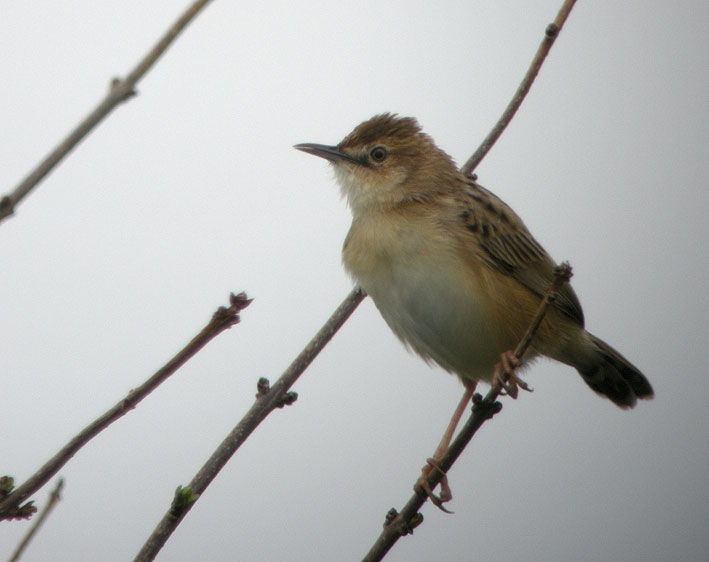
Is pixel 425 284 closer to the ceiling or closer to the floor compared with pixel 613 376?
closer to the floor

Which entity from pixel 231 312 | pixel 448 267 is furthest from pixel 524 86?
pixel 231 312

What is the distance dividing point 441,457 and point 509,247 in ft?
5.23

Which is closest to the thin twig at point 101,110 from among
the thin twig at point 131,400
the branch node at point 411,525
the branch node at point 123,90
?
the branch node at point 123,90

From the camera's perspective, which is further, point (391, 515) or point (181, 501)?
point (391, 515)

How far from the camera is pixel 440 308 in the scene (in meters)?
5.57

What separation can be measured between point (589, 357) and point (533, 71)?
2631 millimetres

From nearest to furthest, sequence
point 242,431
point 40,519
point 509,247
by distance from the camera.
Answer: point 40,519, point 242,431, point 509,247

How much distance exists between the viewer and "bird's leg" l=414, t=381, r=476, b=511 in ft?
16.1

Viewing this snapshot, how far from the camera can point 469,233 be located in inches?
228

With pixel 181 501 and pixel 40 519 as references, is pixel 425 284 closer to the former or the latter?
pixel 181 501

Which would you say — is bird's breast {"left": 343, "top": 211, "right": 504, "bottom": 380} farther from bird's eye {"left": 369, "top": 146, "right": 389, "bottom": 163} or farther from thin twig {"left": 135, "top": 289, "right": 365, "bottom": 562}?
thin twig {"left": 135, "top": 289, "right": 365, "bottom": 562}

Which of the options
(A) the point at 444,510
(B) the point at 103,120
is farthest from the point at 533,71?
(B) the point at 103,120

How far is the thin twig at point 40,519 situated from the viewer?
2303 mm

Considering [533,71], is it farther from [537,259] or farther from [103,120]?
[103,120]
